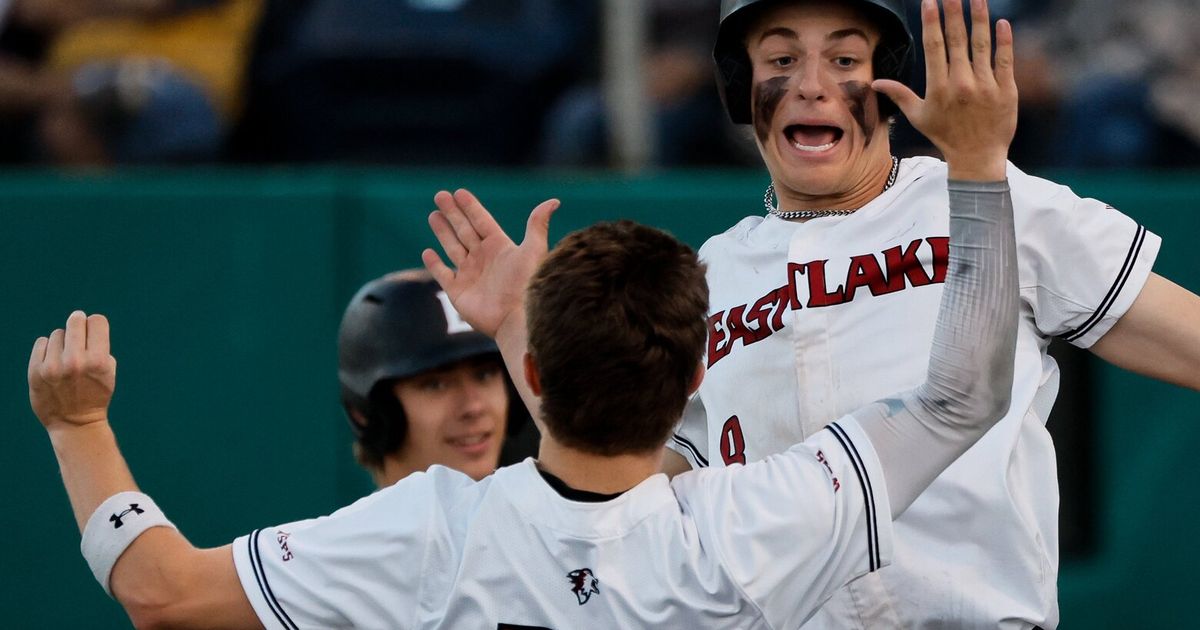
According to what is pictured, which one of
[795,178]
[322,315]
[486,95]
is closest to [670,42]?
[486,95]

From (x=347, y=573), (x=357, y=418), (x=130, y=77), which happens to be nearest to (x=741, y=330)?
(x=347, y=573)

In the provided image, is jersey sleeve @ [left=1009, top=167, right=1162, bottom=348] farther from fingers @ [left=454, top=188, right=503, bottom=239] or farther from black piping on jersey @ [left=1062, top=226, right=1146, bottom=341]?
fingers @ [left=454, top=188, right=503, bottom=239]

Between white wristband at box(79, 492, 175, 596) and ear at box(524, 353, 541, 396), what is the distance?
60 centimetres

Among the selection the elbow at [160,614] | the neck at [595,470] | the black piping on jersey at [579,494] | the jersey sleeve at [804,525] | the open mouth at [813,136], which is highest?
the open mouth at [813,136]

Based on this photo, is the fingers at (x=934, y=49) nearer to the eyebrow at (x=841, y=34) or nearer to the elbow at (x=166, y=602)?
the eyebrow at (x=841, y=34)

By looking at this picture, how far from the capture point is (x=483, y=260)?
2.73 meters

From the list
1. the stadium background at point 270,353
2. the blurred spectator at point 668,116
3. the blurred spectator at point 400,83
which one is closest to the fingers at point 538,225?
the stadium background at point 270,353

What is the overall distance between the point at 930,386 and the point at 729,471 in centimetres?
33

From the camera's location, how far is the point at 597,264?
222 cm

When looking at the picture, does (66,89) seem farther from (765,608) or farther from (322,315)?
(765,608)

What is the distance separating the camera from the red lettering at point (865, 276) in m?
2.75

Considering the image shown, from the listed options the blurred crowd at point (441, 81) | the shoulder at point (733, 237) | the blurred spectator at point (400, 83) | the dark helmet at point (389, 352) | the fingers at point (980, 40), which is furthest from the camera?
the blurred spectator at point (400, 83)

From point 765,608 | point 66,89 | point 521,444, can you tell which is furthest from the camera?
point 66,89

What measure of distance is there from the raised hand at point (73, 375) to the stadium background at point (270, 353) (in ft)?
8.48
